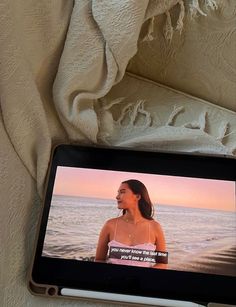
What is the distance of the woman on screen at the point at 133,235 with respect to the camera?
0.60 meters

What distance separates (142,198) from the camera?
25.1 inches

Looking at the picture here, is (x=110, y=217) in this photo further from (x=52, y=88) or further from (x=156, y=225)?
(x=52, y=88)

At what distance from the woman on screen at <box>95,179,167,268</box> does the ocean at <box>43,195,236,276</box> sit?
1 cm

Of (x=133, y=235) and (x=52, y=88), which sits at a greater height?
(x=52, y=88)

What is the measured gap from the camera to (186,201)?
0.64 metres

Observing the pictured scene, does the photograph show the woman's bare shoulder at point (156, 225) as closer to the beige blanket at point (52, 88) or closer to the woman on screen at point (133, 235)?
the woman on screen at point (133, 235)

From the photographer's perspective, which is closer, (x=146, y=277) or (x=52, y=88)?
(x=146, y=277)

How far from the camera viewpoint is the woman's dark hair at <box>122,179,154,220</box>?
0.63 m

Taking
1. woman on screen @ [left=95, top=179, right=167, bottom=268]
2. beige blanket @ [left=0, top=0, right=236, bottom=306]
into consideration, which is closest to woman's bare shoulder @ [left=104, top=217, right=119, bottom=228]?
woman on screen @ [left=95, top=179, right=167, bottom=268]

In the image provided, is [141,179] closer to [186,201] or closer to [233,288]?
[186,201]

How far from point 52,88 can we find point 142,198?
0.24 meters

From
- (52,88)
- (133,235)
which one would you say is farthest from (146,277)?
(52,88)

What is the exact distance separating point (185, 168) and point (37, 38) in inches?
12.6

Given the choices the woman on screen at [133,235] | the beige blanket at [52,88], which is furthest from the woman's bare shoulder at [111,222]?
the beige blanket at [52,88]
